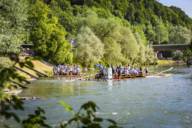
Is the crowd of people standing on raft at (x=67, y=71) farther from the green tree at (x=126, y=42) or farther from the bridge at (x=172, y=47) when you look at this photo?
the bridge at (x=172, y=47)

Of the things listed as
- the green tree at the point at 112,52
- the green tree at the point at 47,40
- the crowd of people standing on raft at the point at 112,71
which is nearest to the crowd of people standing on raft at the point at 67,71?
the crowd of people standing on raft at the point at 112,71

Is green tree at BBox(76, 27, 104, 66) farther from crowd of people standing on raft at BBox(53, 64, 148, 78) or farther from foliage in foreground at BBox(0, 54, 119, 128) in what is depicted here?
foliage in foreground at BBox(0, 54, 119, 128)

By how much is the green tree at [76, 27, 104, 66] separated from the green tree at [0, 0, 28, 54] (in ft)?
78.9

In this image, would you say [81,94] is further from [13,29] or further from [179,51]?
[179,51]

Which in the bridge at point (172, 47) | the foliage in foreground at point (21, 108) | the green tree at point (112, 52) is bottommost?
the foliage in foreground at point (21, 108)

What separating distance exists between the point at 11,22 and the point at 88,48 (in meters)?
26.8

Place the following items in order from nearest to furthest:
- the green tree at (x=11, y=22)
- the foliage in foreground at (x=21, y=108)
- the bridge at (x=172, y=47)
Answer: the foliage in foreground at (x=21, y=108)
the green tree at (x=11, y=22)
the bridge at (x=172, y=47)

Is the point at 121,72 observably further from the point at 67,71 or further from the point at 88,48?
the point at 88,48

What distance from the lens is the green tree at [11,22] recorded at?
50.4m

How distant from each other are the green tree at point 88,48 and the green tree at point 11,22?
24058 mm

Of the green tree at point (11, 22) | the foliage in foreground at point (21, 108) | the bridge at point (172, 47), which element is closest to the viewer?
the foliage in foreground at point (21, 108)

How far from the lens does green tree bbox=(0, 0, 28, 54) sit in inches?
1985

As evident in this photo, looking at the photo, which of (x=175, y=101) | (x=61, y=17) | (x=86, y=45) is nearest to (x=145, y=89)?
(x=175, y=101)

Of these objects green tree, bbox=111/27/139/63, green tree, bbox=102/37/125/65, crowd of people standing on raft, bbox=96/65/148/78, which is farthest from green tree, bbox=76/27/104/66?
crowd of people standing on raft, bbox=96/65/148/78
